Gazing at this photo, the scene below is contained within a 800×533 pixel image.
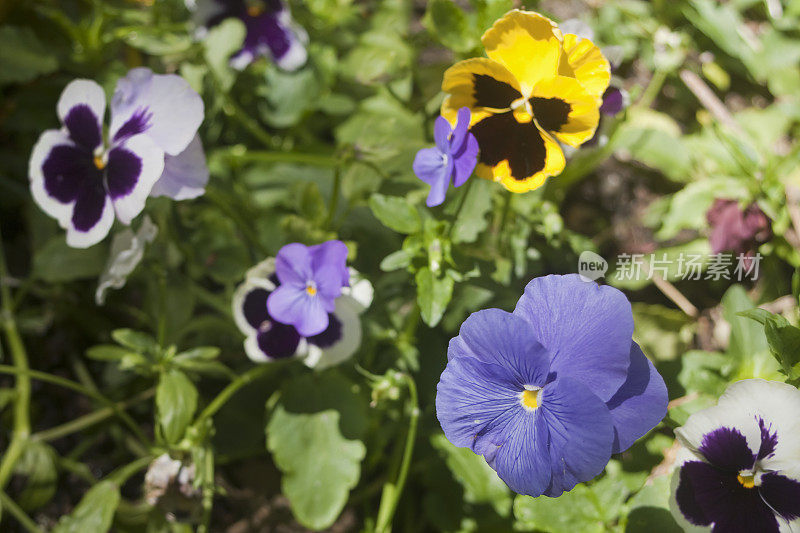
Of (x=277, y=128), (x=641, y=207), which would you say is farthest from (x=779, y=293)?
(x=277, y=128)

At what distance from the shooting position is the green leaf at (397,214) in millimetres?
1028

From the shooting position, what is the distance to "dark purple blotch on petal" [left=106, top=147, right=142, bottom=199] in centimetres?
A: 101

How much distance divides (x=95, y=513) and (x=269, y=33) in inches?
43.4

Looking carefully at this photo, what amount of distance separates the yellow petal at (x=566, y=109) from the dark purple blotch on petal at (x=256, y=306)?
1.85 ft

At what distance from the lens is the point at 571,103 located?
0.91 m

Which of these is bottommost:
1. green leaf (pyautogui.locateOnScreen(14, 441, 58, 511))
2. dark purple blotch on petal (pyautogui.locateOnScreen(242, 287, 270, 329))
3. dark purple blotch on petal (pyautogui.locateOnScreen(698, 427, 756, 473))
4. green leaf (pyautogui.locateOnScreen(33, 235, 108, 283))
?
green leaf (pyautogui.locateOnScreen(14, 441, 58, 511))

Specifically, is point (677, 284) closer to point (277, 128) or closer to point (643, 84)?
point (643, 84)

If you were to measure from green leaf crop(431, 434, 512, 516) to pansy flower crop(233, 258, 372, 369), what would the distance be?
27 centimetres

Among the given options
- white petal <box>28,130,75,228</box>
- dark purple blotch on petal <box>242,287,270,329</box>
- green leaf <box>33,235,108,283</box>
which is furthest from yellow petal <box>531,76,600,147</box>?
green leaf <box>33,235,108,283</box>

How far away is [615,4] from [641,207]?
55cm

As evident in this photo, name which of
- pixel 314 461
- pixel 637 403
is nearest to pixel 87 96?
pixel 314 461

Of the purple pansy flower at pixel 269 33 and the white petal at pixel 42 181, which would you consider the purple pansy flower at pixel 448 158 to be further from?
the purple pansy flower at pixel 269 33

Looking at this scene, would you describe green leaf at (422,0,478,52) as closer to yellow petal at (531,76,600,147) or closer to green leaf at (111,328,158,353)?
yellow petal at (531,76,600,147)

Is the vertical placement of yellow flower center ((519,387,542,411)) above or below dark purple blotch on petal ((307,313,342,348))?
above
